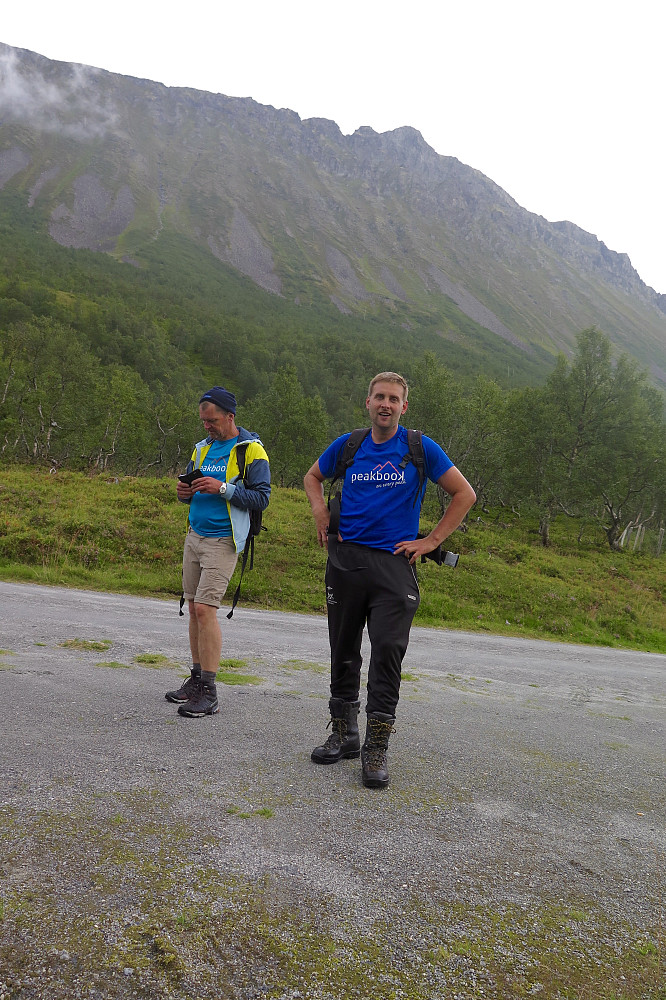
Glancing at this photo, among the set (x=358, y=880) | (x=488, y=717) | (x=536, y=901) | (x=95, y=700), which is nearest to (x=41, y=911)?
(x=358, y=880)

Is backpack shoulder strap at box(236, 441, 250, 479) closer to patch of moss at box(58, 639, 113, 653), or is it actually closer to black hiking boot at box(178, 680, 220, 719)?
black hiking boot at box(178, 680, 220, 719)

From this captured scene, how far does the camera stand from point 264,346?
118938 millimetres

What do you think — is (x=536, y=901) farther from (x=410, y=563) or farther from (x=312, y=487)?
(x=312, y=487)

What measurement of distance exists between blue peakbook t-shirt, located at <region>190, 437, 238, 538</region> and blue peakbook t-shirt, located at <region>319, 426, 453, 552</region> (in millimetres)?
1283

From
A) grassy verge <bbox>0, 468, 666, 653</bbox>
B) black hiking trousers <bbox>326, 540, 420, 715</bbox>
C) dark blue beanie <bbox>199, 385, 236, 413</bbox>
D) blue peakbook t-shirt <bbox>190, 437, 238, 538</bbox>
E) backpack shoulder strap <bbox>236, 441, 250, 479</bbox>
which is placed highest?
dark blue beanie <bbox>199, 385, 236, 413</bbox>

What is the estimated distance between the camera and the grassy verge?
1495 centimetres

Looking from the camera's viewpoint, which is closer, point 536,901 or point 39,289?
point 536,901

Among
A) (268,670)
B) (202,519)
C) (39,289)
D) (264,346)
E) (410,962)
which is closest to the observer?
(410,962)

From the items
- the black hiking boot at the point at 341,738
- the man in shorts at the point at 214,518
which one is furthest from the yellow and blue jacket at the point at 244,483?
the black hiking boot at the point at 341,738

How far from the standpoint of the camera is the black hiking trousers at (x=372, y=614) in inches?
157

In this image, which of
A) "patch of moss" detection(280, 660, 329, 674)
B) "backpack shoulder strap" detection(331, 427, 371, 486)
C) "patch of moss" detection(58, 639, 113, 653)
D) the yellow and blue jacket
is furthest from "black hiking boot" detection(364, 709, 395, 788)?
"patch of moss" detection(58, 639, 113, 653)

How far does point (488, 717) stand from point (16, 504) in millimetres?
16954

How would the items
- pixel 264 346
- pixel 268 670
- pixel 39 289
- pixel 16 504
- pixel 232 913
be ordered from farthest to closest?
pixel 264 346
pixel 39 289
pixel 16 504
pixel 268 670
pixel 232 913

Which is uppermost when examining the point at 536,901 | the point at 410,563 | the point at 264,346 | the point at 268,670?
the point at 264,346
